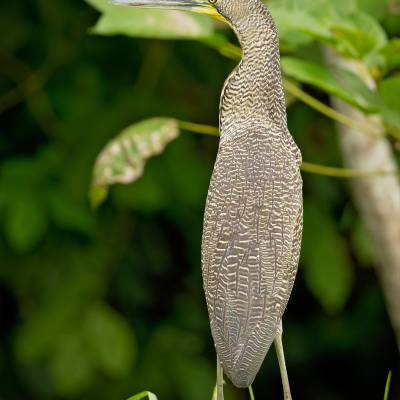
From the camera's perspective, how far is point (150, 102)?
3633mm

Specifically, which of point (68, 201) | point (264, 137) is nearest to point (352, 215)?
point (68, 201)

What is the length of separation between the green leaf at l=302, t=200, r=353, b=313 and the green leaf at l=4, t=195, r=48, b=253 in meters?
0.93

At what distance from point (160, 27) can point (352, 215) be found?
1.52m

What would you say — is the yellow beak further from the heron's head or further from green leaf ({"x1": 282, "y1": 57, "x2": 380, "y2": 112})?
green leaf ({"x1": 282, "y1": 57, "x2": 380, "y2": 112})

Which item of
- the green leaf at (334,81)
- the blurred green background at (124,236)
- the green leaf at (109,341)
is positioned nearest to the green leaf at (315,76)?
the green leaf at (334,81)

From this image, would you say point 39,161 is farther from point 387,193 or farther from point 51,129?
point 387,193

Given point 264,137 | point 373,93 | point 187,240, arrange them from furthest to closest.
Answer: point 187,240
point 373,93
point 264,137

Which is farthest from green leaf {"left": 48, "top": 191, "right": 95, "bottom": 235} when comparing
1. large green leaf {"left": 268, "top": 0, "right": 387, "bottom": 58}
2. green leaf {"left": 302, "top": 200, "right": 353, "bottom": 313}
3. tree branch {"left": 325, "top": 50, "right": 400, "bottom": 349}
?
large green leaf {"left": 268, "top": 0, "right": 387, "bottom": 58}

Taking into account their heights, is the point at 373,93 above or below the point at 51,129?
above

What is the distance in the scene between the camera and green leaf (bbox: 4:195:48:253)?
328cm

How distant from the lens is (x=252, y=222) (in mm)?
1729

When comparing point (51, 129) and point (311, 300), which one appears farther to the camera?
point (311, 300)

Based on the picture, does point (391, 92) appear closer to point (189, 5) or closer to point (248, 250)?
point (189, 5)

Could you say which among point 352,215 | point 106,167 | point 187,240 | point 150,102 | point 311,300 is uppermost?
point 106,167
